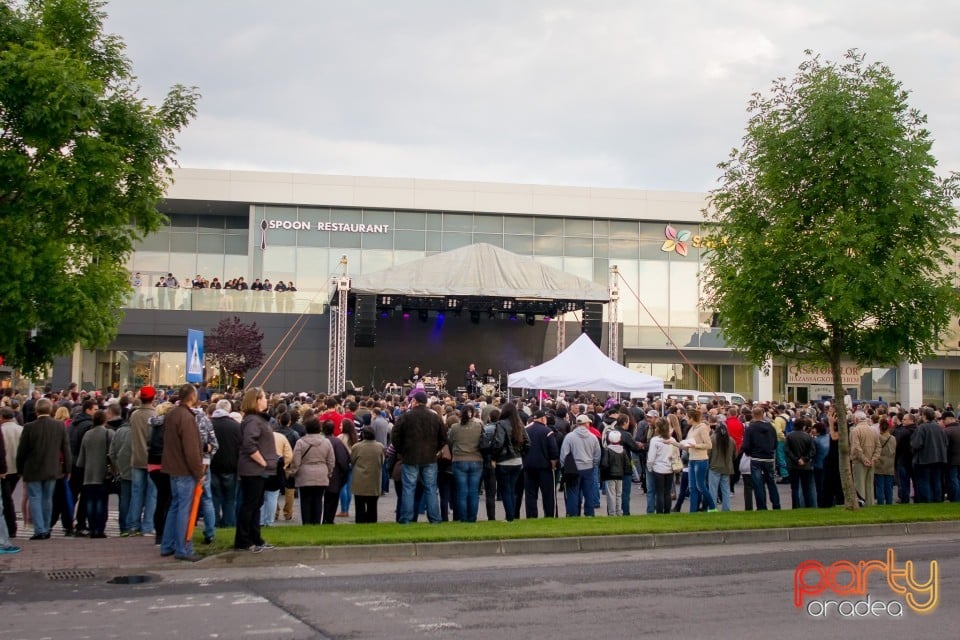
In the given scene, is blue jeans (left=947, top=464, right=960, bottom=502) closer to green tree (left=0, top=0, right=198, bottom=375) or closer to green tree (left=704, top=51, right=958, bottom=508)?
green tree (left=704, top=51, right=958, bottom=508)

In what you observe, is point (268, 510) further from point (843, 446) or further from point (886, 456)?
point (886, 456)

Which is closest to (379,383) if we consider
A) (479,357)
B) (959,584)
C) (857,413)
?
(479,357)

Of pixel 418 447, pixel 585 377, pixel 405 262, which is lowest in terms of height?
pixel 418 447

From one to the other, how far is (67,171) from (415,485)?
6366 millimetres

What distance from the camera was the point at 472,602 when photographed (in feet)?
26.7

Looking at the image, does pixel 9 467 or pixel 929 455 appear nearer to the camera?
pixel 9 467

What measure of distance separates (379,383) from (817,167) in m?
27.1

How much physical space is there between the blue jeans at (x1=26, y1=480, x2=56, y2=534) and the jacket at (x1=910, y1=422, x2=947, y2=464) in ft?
45.4

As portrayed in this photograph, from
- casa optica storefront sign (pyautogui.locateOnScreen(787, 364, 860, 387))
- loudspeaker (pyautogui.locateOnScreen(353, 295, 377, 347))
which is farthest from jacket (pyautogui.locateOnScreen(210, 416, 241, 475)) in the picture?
casa optica storefront sign (pyautogui.locateOnScreen(787, 364, 860, 387))

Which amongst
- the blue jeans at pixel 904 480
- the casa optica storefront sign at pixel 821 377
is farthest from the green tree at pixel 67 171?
the casa optica storefront sign at pixel 821 377

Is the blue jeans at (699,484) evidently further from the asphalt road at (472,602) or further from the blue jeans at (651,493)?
the asphalt road at (472,602)

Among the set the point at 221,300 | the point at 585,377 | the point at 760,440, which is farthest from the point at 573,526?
the point at 221,300

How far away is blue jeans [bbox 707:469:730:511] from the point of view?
14133 mm

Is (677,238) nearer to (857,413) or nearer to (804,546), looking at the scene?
(857,413)
